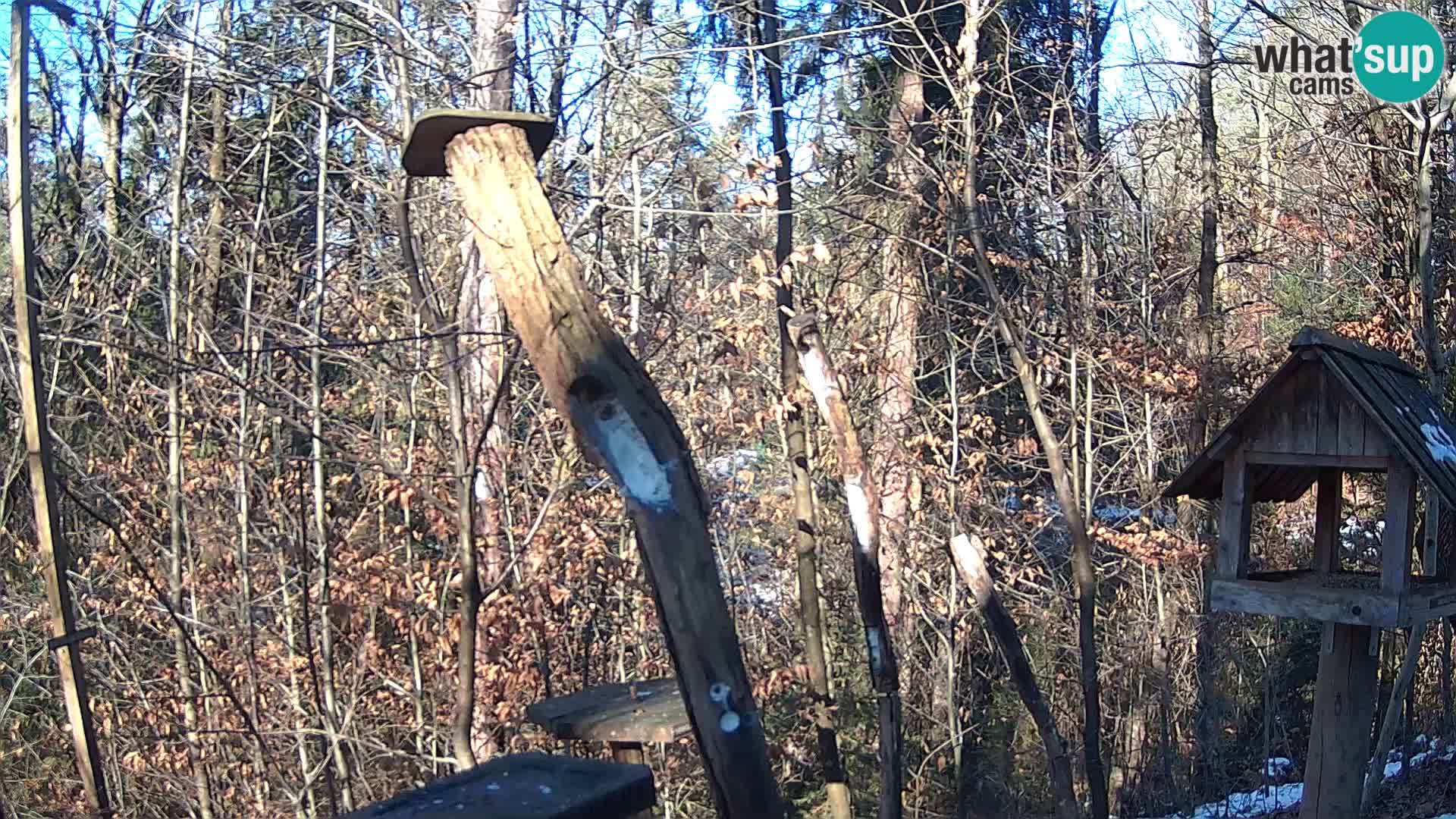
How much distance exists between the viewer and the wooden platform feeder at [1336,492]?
3.99 meters

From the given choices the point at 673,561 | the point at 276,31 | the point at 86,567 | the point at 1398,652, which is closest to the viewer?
the point at 673,561

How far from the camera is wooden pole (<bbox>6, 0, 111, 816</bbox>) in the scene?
2471 mm

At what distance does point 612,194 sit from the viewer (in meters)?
6.03

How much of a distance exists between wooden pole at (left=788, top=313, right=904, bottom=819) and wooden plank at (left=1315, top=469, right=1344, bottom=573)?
171 centimetres

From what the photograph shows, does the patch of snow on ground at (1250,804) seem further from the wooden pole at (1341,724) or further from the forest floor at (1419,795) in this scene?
the wooden pole at (1341,724)

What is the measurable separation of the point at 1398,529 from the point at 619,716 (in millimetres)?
2737

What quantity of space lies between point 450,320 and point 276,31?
2.68 meters

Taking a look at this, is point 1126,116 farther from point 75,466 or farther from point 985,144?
point 75,466

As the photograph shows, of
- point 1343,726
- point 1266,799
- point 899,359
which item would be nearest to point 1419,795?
point 1266,799

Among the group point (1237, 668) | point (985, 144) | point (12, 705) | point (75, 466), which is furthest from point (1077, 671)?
point (12, 705)

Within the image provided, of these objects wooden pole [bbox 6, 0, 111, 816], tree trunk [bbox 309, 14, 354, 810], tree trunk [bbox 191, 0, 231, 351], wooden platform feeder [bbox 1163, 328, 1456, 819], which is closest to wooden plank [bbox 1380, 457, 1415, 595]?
wooden platform feeder [bbox 1163, 328, 1456, 819]

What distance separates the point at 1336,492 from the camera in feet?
14.9

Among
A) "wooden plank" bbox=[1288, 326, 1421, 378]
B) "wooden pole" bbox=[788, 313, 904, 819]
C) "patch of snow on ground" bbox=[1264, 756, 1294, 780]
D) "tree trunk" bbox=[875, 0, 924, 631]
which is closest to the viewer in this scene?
"wooden plank" bbox=[1288, 326, 1421, 378]

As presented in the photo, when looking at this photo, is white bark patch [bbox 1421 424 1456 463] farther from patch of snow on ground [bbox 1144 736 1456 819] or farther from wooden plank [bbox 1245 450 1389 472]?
patch of snow on ground [bbox 1144 736 1456 819]
